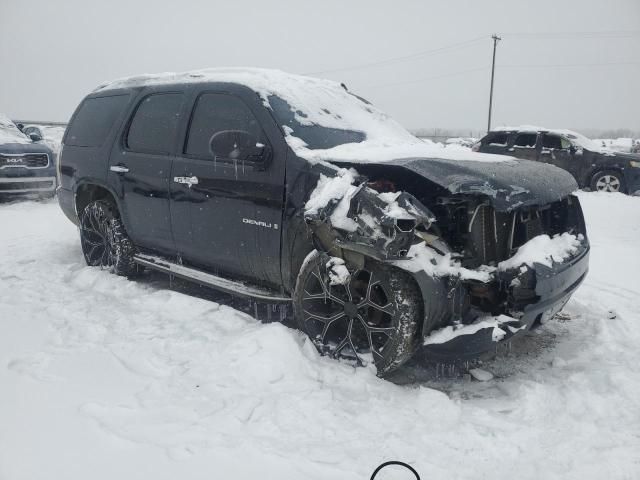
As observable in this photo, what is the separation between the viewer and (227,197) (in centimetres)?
333

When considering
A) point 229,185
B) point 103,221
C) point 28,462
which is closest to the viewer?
point 28,462

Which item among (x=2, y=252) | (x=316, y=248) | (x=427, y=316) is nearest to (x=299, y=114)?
(x=316, y=248)

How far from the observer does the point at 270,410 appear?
7.89 ft

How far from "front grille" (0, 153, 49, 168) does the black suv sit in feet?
19.8

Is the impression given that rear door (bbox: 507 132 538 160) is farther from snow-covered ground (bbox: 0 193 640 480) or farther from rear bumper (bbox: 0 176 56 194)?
rear bumper (bbox: 0 176 56 194)

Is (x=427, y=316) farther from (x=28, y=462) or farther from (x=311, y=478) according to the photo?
(x=28, y=462)

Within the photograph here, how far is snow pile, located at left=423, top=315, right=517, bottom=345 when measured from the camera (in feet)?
8.22

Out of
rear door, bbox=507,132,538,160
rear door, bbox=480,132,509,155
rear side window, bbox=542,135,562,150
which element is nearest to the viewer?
rear side window, bbox=542,135,562,150

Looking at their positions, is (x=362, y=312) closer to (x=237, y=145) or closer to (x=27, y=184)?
(x=237, y=145)

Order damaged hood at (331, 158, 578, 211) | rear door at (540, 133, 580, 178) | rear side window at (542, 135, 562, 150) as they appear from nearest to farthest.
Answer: damaged hood at (331, 158, 578, 211) < rear door at (540, 133, 580, 178) < rear side window at (542, 135, 562, 150)

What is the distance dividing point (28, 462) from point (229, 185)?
1960mm

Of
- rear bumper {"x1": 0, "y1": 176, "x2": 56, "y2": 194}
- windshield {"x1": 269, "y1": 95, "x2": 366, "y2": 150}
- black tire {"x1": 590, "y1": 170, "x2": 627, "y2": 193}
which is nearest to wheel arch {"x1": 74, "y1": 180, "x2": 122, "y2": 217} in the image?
windshield {"x1": 269, "y1": 95, "x2": 366, "y2": 150}

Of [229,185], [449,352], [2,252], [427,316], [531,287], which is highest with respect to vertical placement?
[229,185]

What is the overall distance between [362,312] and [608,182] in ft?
32.9
